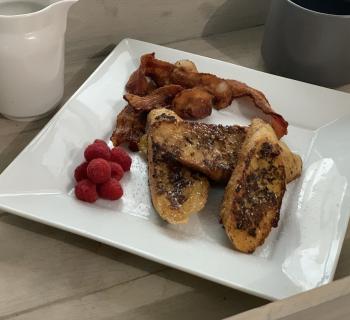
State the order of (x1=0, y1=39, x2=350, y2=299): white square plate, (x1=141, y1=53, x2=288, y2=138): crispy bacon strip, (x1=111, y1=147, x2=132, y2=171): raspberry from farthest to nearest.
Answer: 1. (x1=141, y1=53, x2=288, y2=138): crispy bacon strip
2. (x1=111, y1=147, x2=132, y2=171): raspberry
3. (x1=0, y1=39, x2=350, y2=299): white square plate

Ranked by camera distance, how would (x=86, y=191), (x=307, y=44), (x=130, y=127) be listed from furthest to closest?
(x=307, y=44)
(x=130, y=127)
(x=86, y=191)

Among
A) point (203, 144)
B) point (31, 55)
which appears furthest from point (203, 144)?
point (31, 55)

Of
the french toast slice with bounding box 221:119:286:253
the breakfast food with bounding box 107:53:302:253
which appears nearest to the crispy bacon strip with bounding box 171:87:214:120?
the breakfast food with bounding box 107:53:302:253

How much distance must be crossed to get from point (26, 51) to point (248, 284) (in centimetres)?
40

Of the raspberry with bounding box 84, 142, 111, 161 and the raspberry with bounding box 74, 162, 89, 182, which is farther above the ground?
the raspberry with bounding box 84, 142, 111, 161

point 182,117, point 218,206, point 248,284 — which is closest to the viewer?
point 248,284

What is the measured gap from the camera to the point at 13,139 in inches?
33.4

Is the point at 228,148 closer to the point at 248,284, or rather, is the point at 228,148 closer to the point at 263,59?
the point at 248,284

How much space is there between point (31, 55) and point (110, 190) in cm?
21

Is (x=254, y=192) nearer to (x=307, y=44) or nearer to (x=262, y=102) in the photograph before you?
(x=262, y=102)

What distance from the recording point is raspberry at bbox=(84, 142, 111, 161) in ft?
2.51

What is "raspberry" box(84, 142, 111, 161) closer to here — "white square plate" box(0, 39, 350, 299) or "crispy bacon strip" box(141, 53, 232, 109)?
"white square plate" box(0, 39, 350, 299)

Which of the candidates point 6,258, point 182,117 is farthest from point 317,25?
point 6,258

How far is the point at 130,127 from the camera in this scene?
844mm
